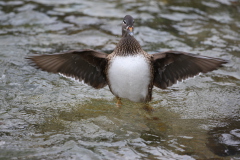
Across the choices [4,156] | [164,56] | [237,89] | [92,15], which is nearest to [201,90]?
[237,89]

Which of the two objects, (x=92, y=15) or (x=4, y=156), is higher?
(x=92, y=15)

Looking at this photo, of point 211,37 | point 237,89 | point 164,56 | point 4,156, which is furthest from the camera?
point 211,37

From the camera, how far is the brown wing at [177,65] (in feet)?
20.2

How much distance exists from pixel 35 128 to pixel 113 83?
168 cm

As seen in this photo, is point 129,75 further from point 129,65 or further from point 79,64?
point 79,64

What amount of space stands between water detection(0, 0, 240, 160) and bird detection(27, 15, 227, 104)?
572 millimetres

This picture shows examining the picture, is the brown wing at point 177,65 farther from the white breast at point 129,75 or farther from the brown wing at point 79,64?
the brown wing at point 79,64

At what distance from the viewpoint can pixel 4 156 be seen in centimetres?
499

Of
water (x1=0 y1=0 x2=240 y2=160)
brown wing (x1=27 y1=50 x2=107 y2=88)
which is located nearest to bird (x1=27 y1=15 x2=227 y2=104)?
brown wing (x1=27 y1=50 x2=107 y2=88)

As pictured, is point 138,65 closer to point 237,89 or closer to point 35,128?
point 35,128

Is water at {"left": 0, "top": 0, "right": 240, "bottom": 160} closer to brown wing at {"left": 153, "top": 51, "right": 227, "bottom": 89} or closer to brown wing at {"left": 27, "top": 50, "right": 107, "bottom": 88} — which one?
brown wing at {"left": 27, "top": 50, "right": 107, "bottom": 88}

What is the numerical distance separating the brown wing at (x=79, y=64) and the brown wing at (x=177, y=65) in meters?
1.07

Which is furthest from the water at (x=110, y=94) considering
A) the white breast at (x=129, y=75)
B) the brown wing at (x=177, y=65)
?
the brown wing at (x=177, y=65)

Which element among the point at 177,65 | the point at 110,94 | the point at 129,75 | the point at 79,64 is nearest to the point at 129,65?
the point at 129,75
